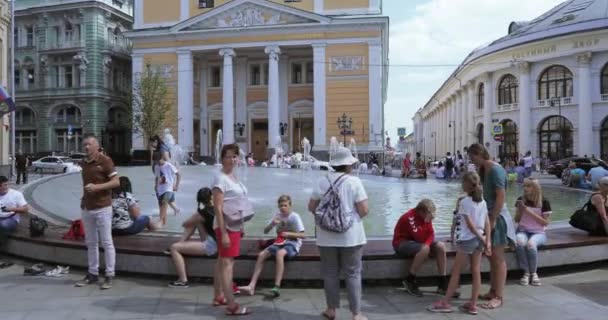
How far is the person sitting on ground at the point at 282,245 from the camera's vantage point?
20.6ft

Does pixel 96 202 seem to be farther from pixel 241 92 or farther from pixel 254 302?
pixel 241 92

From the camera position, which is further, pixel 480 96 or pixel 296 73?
pixel 480 96

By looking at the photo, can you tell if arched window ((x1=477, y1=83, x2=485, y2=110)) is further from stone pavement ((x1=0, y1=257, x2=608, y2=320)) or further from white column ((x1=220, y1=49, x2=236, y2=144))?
stone pavement ((x1=0, y1=257, x2=608, y2=320))

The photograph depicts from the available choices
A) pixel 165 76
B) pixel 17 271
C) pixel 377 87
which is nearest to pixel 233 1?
pixel 165 76

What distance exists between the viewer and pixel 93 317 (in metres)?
5.45

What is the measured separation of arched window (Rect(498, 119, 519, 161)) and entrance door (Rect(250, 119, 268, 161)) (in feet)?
78.4

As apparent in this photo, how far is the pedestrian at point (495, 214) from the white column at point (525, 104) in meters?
49.7

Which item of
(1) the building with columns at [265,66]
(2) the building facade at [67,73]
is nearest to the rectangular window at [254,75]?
(1) the building with columns at [265,66]

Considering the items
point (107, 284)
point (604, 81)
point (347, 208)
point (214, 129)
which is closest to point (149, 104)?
point (214, 129)

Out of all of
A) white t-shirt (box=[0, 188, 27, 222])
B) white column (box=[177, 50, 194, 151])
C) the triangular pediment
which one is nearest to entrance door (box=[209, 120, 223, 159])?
white column (box=[177, 50, 194, 151])

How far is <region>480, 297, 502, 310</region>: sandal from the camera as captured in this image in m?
5.79

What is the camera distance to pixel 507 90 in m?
55.9

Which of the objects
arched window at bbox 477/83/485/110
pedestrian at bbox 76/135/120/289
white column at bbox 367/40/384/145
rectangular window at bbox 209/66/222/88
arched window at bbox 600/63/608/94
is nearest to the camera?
pedestrian at bbox 76/135/120/289

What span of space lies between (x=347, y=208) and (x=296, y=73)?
47.5m
